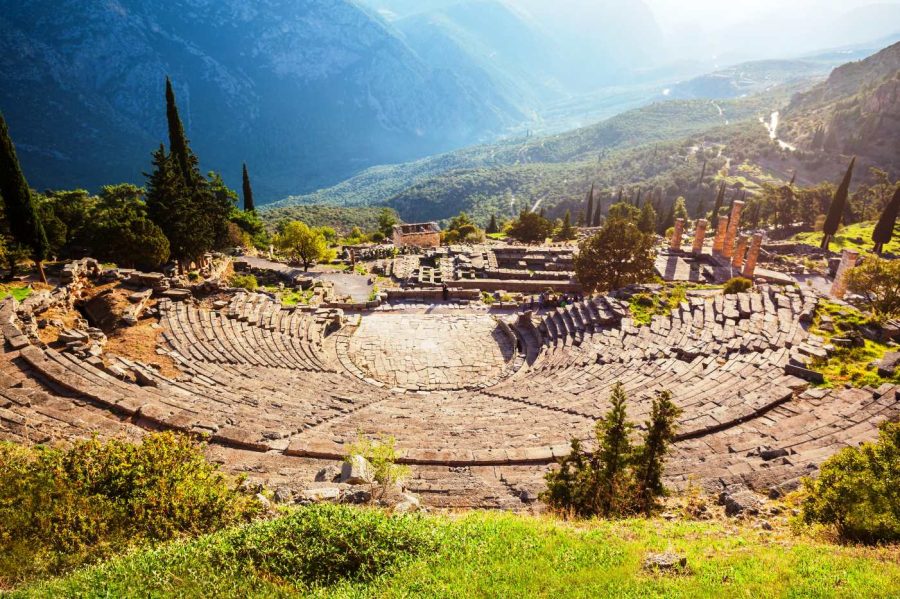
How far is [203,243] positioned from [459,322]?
67.1 ft

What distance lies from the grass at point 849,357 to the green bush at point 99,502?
2053cm

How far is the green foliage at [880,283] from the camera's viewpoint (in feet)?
78.7

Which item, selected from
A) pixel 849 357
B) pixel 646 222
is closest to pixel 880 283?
pixel 849 357

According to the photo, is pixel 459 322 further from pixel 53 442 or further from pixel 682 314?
pixel 53 442

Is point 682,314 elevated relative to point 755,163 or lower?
lower

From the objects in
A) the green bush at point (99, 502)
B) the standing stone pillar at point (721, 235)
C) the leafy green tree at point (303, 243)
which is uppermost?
the leafy green tree at point (303, 243)

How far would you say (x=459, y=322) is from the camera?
32344 mm

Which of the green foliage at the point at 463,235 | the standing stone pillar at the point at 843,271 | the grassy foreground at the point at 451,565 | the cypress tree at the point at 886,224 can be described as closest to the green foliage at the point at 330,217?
the green foliage at the point at 463,235

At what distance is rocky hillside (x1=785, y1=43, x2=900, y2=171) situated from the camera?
109500mm

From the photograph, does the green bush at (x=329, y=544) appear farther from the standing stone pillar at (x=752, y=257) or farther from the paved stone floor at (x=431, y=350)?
the standing stone pillar at (x=752, y=257)

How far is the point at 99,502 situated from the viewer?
8.33 metres

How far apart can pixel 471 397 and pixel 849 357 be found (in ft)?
51.4

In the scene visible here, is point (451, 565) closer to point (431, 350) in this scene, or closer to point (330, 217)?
point (431, 350)

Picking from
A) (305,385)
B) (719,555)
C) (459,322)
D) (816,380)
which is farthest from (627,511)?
(459,322)
